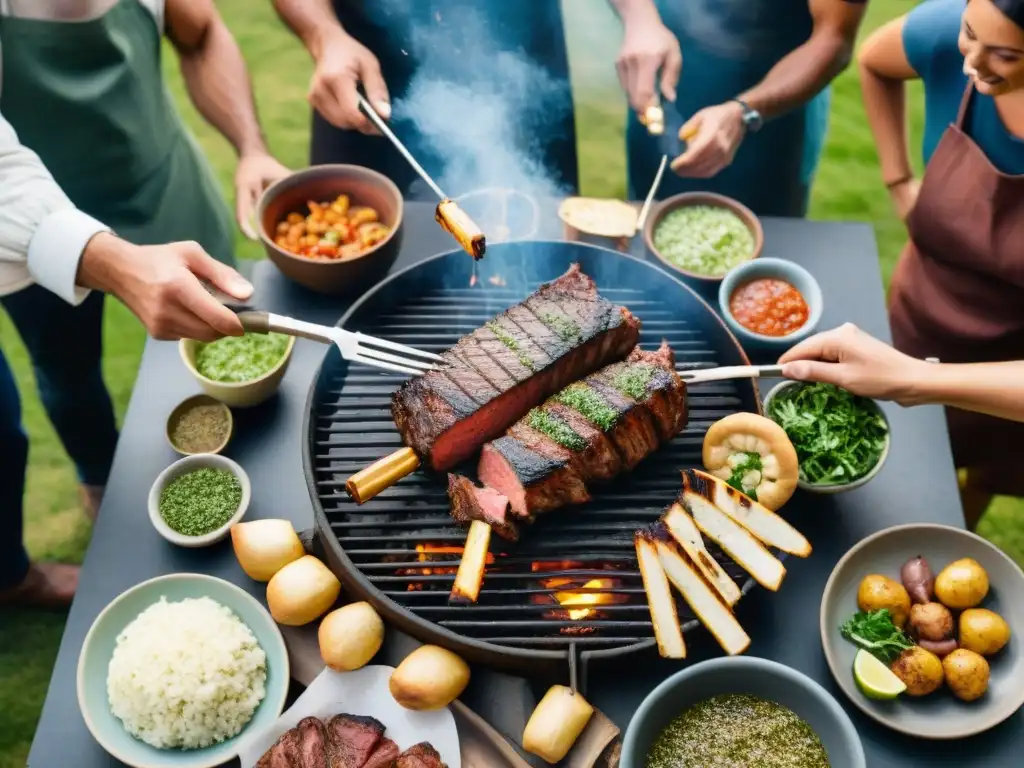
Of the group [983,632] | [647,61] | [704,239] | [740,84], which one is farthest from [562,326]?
[740,84]

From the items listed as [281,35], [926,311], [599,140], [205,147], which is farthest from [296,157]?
[926,311]

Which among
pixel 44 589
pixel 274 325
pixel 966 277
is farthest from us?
pixel 44 589

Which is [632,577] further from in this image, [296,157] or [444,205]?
[296,157]

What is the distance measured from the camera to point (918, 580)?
3447 mm

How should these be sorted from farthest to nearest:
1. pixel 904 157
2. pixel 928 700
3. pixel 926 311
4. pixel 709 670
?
pixel 904 157, pixel 926 311, pixel 928 700, pixel 709 670

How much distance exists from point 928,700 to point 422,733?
1918mm

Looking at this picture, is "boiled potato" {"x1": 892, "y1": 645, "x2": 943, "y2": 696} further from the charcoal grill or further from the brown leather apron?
the brown leather apron

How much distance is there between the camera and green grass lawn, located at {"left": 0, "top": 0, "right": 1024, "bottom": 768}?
16.0 feet

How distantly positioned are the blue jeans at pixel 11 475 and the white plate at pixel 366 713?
213 centimetres

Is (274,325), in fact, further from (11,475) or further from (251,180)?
(11,475)

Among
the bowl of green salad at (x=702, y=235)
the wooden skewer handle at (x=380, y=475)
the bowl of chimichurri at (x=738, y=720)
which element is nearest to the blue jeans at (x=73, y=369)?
the wooden skewer handle at (x=380, y=475)

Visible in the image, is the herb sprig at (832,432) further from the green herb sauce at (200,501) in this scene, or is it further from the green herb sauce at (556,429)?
the green herb sauce at (200,501)

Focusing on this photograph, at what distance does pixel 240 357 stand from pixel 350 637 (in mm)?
1490

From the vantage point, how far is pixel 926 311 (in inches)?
167
